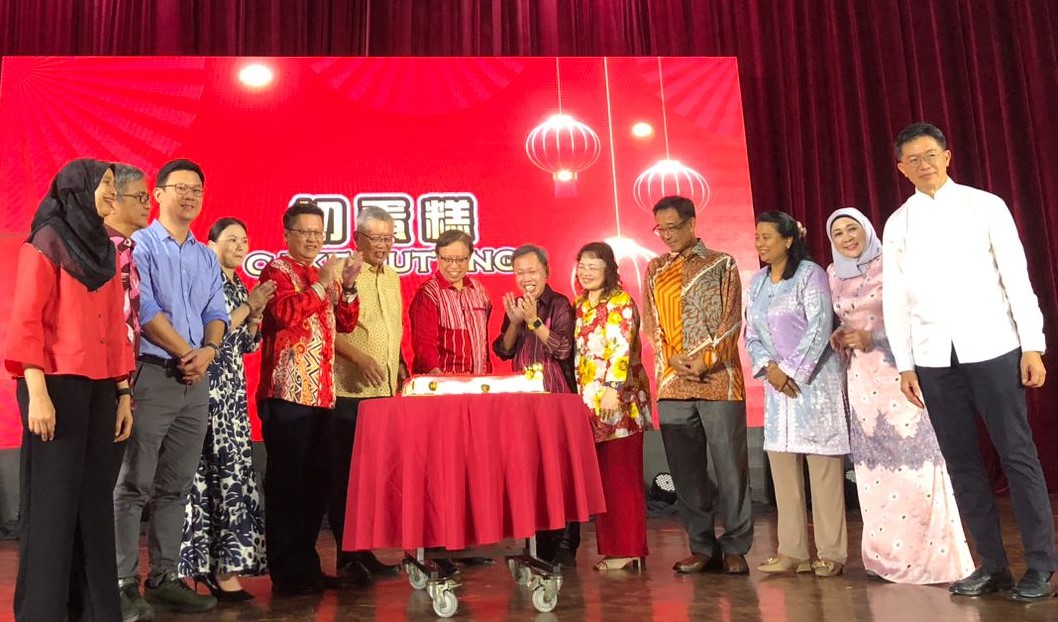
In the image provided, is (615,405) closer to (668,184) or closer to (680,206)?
(680,206)

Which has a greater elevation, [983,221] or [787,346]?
[983,221]

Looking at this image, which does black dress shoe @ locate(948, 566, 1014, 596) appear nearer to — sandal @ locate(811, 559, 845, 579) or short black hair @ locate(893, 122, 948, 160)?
sandal @ locate(811, 559, 845, 579)

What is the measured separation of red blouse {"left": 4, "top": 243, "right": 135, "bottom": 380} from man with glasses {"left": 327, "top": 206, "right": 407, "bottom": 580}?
4.34 feet

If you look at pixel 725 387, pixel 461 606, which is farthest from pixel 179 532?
pixel 725 387

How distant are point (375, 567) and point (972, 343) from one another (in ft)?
7.93

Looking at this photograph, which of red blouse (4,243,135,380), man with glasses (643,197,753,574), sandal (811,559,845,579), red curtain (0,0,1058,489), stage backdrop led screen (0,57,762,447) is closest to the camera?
red blouse (4,243,135,380)

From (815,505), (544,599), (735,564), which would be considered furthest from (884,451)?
(544,599)

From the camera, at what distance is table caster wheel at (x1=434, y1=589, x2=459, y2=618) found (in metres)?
2.71

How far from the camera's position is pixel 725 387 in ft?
11.3

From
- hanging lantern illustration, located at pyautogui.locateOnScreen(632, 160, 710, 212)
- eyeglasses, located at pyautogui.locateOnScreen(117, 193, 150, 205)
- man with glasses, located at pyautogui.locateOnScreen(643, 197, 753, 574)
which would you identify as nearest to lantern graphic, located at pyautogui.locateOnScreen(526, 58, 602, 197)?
hanging lantern illustration, located at pyautogui.locateOnScreen(632, 160, 710, 212)

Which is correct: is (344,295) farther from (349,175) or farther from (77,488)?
(349,175)

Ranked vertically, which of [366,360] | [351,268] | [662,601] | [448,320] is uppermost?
[351,268]

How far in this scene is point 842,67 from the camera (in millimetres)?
6531

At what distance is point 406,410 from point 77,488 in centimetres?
96
